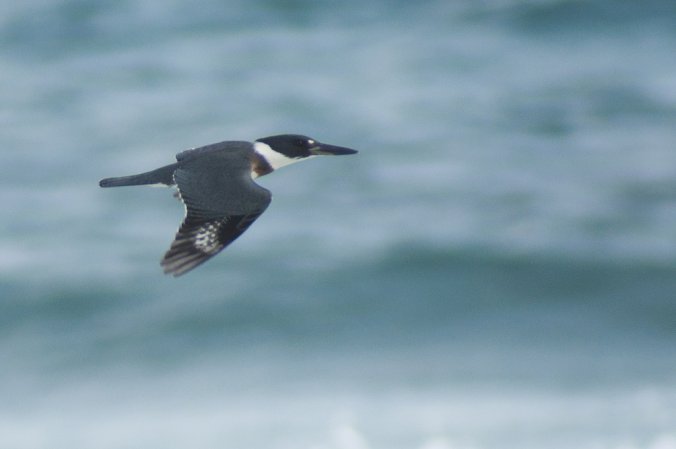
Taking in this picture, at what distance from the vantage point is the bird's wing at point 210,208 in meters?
4.41

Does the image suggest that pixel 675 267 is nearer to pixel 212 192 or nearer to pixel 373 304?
pixel 373 304

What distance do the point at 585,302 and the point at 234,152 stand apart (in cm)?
669

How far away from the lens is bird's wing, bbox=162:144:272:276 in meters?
4.41

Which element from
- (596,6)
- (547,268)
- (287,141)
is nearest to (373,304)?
(547,268)

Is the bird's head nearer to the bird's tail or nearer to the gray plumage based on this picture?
the gray plumage

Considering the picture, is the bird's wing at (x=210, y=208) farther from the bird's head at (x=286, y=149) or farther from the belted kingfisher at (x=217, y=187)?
the bird's head at (x=286, y=149)

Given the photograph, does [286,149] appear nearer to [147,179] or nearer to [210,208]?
[147,179]

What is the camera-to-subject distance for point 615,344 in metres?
11.3

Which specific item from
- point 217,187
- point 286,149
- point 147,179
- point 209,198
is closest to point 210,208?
point 209,198

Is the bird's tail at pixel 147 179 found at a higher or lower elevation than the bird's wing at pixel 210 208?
higher

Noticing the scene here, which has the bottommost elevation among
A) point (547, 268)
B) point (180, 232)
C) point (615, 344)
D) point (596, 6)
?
point (180, 232)

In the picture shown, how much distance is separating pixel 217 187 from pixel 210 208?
0.62 ft

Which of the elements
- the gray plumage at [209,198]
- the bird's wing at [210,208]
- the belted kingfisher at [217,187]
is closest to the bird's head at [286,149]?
the belted kingfisher at [217,187]

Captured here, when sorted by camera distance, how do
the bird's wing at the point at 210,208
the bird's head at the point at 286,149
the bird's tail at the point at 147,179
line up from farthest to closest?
1. the bird's head at the point at 286,149
2. the bird's tail at the point at 147,179
3. the bird's wing at the point at 210,208
